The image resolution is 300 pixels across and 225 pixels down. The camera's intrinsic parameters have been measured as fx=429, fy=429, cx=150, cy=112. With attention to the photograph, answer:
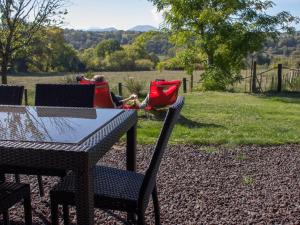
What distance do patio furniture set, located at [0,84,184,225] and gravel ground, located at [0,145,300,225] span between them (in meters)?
0.43

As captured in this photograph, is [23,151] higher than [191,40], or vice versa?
[191,40]

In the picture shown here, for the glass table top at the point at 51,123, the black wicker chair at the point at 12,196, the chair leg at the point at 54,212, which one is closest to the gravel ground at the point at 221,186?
the black wicker chair at the point at 12,196

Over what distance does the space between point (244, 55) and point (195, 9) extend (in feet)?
8.06

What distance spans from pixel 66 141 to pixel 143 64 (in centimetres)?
3688

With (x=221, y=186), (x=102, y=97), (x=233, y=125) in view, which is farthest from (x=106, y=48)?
(x=221, y=186)

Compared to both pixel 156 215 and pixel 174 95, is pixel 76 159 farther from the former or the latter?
pixel 174 95

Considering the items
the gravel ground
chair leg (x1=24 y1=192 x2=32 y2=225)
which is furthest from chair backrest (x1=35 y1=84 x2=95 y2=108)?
chair leg (x1=24 y1=192 x2=32 y2=225)

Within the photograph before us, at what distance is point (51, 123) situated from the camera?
8.50 ft

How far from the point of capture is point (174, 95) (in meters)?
7.88

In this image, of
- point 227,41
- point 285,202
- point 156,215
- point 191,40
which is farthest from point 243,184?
point 191,40

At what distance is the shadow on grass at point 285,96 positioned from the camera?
11867 mm

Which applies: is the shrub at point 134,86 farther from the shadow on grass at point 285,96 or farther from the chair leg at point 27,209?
the chair leg at point 27,209

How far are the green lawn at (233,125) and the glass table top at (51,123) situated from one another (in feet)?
9.46

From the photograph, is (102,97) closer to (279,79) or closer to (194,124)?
(194,124)
